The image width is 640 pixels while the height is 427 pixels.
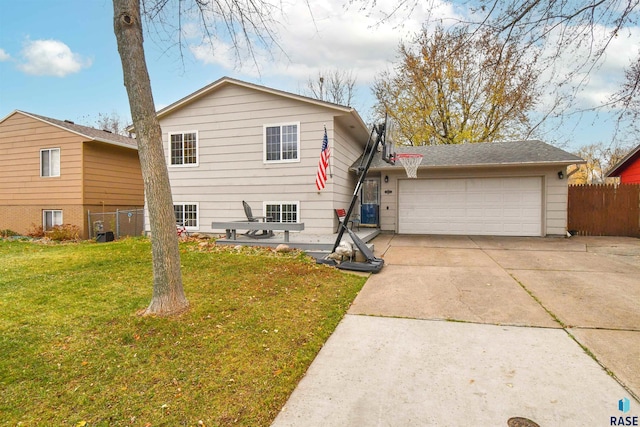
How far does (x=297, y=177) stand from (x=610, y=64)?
7.18 metres

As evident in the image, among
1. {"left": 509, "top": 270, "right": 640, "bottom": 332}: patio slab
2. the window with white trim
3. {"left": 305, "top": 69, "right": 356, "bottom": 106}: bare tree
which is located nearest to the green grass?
{"left": 509, "top": 270, "right": 640, "bottom": 332}: patio slab

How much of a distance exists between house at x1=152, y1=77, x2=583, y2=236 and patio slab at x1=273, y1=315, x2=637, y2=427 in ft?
21.7

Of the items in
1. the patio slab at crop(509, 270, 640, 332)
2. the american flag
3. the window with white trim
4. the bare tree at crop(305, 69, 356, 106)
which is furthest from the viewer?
the bare tree at crop(305, 69, 356, 106)

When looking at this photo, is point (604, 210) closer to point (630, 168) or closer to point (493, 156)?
point (493, 156)

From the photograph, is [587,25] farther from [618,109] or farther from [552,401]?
[552,401]

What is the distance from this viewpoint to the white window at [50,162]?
1295cm

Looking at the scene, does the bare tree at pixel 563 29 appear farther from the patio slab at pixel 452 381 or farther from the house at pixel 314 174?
the house at pixel 314 174

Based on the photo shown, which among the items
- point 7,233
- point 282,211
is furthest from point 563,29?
point 7,233

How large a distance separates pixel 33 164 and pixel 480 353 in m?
16.9

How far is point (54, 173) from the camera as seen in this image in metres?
13.0

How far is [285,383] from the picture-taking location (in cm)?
262

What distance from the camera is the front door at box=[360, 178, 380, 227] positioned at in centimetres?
1253

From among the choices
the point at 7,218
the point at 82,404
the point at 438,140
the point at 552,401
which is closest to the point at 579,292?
the point at 552,401

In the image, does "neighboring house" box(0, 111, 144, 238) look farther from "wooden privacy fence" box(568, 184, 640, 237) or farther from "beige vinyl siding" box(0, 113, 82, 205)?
"wooden privacy fence" box(568, 184, 640, 237)
